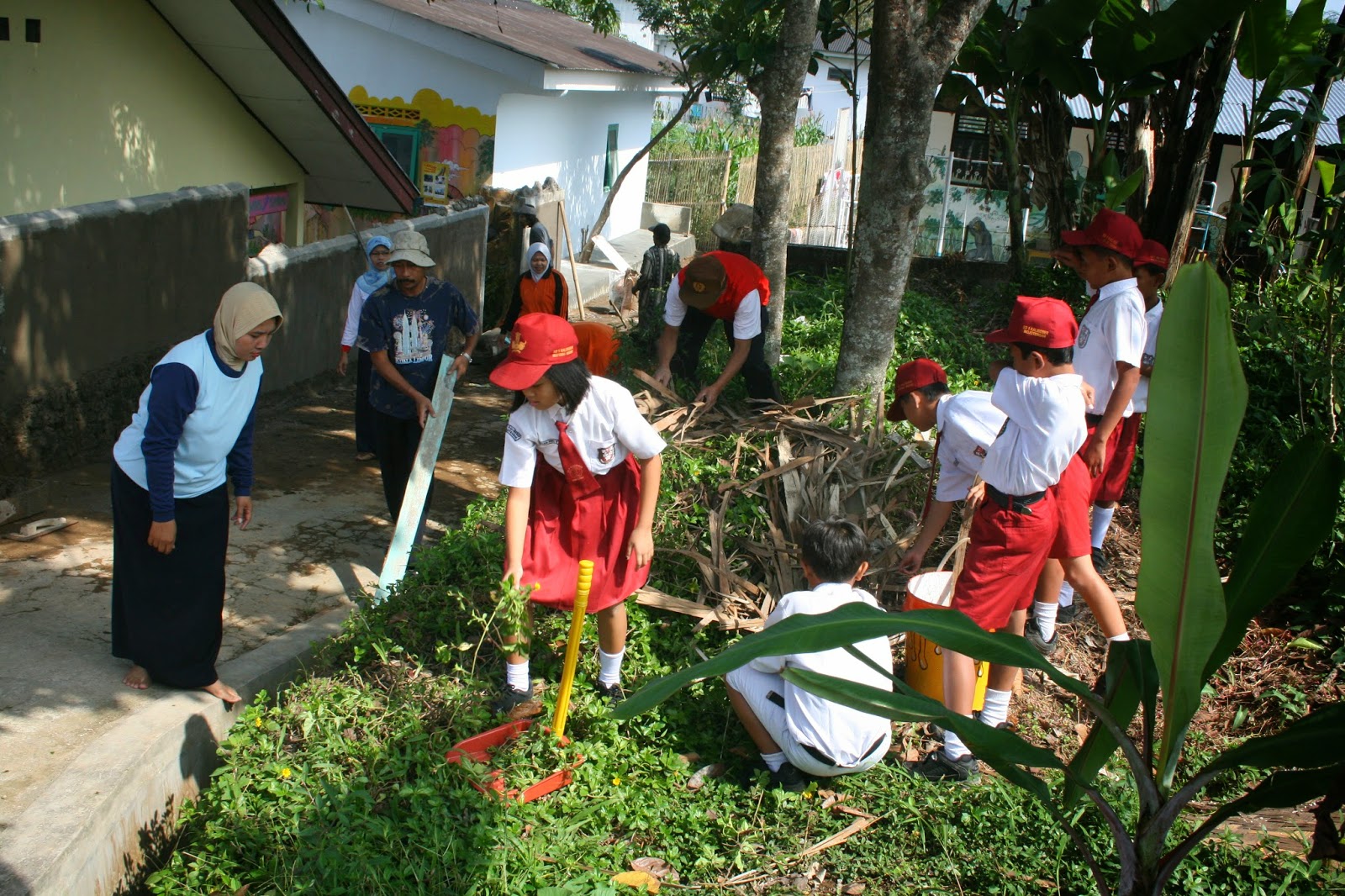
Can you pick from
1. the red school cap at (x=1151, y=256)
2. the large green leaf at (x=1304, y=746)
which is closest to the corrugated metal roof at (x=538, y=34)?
the red school cap at (x=1151, y=256)

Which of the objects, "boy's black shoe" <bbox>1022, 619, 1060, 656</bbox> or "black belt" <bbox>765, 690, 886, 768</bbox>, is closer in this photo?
"black belt" <bbox>765, 690, 886, 768</bbox>

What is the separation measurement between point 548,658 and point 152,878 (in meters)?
1.82

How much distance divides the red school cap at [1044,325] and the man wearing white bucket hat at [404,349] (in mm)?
3176

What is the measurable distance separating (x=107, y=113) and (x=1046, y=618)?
26.7ft

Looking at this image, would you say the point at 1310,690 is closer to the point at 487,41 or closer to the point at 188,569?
the point at 188,569

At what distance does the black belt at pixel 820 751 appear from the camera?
398 centimetres

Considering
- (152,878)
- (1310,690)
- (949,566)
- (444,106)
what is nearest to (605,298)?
(444,106)

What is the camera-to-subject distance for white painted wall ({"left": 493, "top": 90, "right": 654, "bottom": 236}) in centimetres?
1697

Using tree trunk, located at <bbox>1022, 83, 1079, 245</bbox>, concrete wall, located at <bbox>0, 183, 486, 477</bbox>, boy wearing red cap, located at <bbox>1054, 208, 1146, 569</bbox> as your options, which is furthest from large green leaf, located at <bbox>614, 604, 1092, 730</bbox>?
tree trunk, located at <bbox>1022, 83, 1079, 245</bbox>

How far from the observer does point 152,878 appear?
3609 mm

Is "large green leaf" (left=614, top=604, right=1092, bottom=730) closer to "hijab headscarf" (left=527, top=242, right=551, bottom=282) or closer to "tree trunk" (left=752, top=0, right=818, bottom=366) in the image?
"tree trunk" (left=752, top=0, right=818, bottom=366)

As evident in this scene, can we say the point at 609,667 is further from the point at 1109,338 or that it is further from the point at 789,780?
the point at 1109,338

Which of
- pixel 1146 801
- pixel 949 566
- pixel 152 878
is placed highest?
pixel 1146 801

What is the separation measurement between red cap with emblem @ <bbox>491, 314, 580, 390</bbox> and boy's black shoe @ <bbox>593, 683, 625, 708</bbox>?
1401mm
